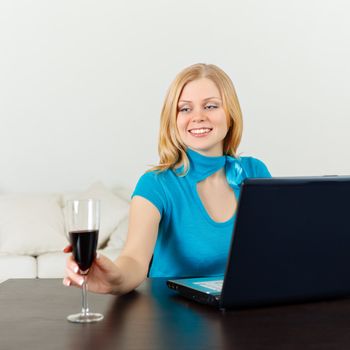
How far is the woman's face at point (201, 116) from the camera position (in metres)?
2.03

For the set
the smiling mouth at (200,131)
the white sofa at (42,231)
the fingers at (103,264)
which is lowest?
the white sofa at (42,231)

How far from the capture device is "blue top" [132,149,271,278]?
6.32ft

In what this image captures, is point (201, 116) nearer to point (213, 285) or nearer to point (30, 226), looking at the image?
point (213, 285)

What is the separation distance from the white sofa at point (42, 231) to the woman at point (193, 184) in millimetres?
2318

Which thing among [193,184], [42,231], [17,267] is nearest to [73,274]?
[193,184]

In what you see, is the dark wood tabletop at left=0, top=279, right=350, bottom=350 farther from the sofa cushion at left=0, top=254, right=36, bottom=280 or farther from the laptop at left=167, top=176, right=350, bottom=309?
the sofa cushion at left=0, top=254, right=36, bottom=280

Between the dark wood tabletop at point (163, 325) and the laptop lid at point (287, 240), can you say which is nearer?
the dark wood tabletop at point (163, 325)

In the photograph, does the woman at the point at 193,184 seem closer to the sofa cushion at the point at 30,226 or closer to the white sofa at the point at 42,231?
the white sofa at the point at 42,231

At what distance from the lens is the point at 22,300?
4.76ft

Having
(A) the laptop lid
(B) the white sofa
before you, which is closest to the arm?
(A) the laptop lid

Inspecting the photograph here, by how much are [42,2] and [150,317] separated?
4.28 m

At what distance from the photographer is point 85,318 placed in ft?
4.09

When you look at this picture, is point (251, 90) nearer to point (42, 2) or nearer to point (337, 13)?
point (337, 13)

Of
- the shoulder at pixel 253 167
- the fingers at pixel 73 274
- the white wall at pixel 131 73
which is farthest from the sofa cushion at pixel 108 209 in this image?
the fingers at pixel 73 274
